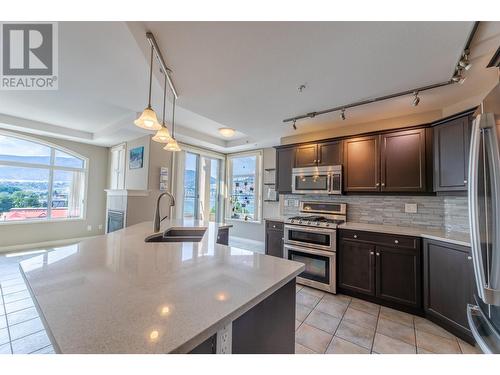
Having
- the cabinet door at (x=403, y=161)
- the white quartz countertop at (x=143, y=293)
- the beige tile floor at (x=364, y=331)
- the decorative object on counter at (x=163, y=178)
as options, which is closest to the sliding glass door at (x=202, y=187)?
the decorative object on counter at (x=163, y=178)

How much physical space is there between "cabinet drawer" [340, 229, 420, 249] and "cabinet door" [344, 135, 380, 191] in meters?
0.69

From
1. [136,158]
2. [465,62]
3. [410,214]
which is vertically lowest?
[410,214]

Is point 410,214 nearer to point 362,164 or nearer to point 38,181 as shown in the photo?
point 362,164

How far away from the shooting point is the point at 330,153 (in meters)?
3.33

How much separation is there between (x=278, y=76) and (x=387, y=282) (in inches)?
104

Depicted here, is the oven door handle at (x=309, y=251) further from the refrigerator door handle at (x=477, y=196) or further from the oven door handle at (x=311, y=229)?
the refrigerator door handle at (x=477, y=196)

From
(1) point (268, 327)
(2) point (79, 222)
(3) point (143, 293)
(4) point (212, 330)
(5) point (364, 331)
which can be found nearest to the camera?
(4) point (212, 330)

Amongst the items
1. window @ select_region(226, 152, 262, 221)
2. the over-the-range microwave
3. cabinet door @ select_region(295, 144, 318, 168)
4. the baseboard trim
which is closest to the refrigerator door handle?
the over-the-range microwave

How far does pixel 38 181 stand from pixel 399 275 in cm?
720

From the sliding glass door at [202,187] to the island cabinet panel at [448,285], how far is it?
4.75 meters

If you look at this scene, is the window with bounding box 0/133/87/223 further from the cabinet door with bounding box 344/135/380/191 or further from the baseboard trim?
the cabinet door with bounding box 344/135/380/191

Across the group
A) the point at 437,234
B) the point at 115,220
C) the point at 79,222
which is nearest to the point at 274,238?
the point at 437,234
